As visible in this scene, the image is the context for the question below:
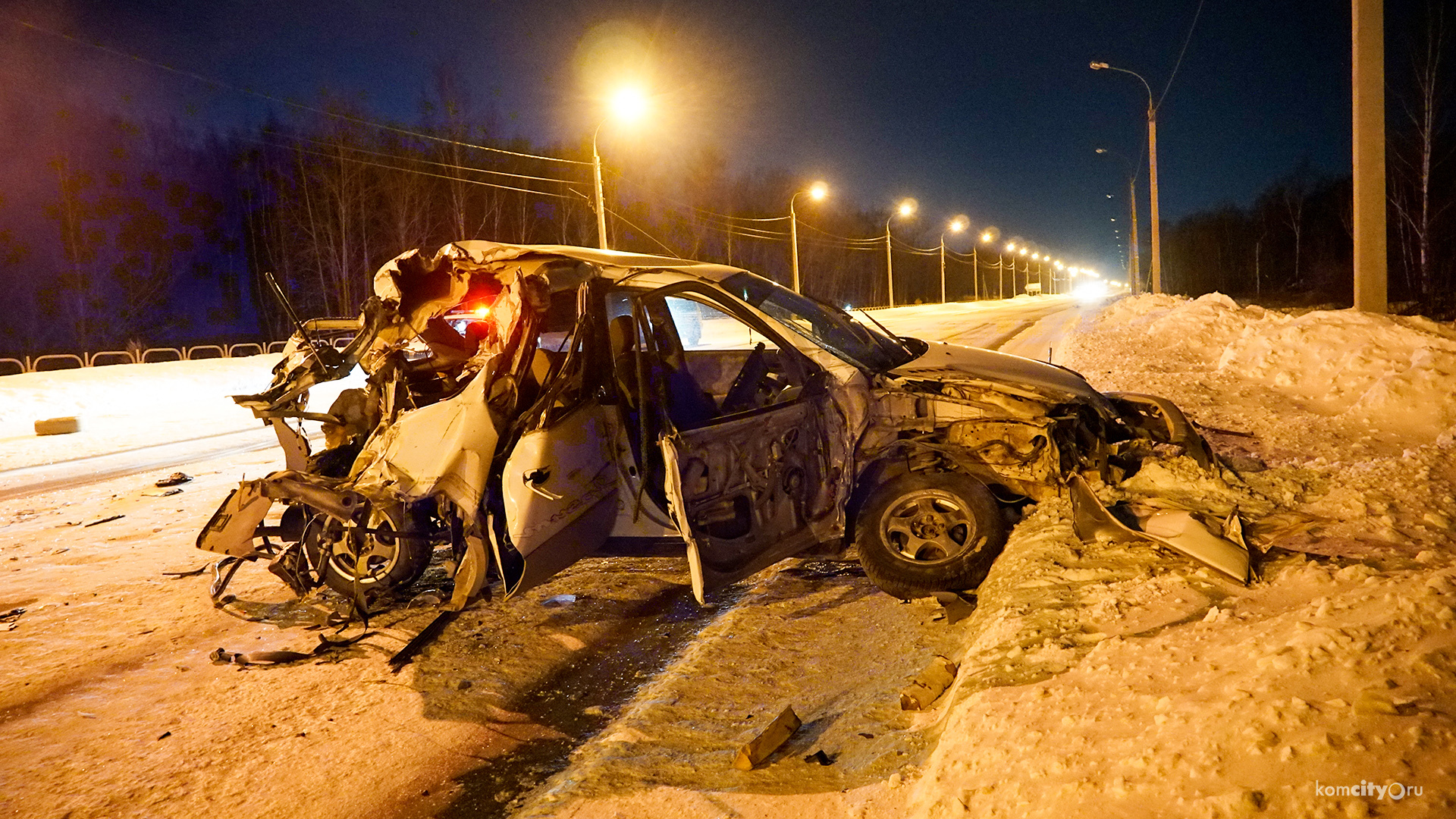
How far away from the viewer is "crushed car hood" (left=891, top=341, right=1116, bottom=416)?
210 inches

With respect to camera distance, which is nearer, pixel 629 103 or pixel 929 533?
pixel 929 533

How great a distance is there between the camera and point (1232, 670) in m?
3.04

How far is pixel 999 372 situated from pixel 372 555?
407cm

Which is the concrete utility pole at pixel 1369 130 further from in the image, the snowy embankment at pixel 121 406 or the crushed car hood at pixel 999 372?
the snowy embankment at pixel 121 406

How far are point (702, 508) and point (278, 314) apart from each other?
55.5 m

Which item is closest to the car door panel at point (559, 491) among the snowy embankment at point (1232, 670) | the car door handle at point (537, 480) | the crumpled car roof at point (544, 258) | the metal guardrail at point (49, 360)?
the car door handle at point (537, 480)

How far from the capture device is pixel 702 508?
4.88m

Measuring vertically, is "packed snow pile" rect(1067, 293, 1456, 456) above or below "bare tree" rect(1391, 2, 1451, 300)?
below

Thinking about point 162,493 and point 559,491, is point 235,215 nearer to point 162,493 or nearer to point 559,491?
point 162,493

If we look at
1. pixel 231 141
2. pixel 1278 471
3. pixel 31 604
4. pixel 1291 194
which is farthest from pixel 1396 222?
pixel 231 141

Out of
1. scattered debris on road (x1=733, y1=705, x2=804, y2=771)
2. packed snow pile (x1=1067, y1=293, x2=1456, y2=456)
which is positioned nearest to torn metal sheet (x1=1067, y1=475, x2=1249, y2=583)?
scattered debris on road (x1=733, y1=705, x2=804, y2=771)

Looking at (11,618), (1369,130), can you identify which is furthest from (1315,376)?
(11,618)

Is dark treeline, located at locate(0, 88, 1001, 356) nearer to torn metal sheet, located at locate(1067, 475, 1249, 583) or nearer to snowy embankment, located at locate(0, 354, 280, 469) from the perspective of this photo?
snowy embankment, located at locate(0, 354, 280, 469)

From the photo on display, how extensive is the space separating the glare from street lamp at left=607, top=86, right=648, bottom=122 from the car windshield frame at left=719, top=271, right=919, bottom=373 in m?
14.2
